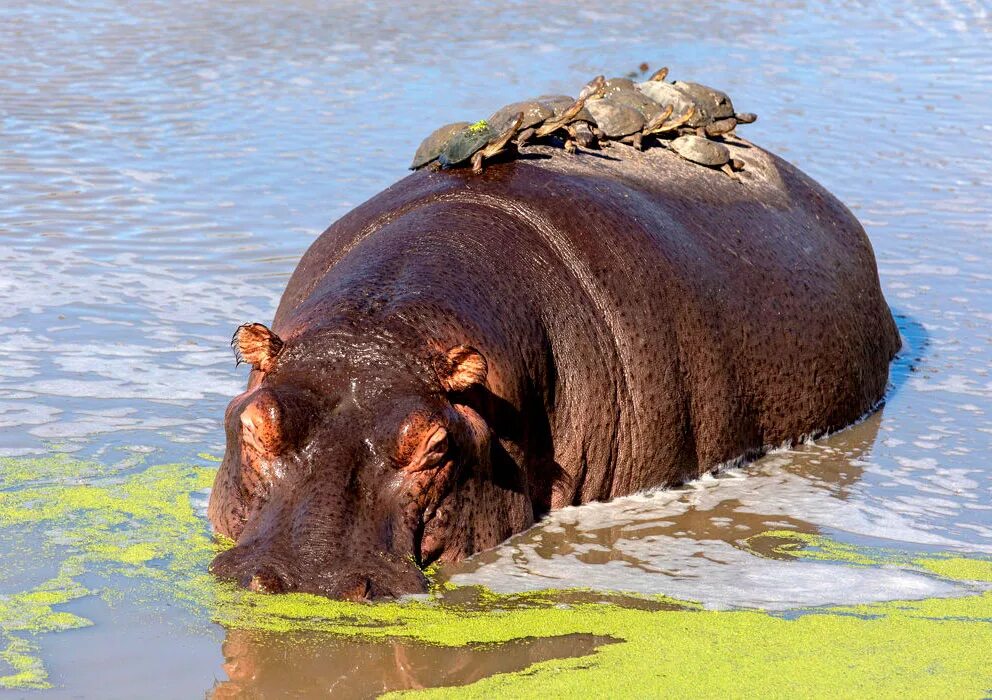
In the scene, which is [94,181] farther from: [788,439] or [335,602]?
[335,602]

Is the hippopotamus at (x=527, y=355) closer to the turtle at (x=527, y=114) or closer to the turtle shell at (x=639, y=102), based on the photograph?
the turtle at (x=527, y=114)

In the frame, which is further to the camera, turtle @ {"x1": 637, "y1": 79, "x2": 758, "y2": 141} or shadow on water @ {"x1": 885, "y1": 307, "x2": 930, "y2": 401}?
shadow on water @ {"x1": 885, "y1": 307, "x2": 930, "y2": 401}

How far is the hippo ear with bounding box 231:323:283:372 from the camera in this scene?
4883mm

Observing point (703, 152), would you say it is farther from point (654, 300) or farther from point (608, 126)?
point (654, 300)

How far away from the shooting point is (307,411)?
15.4 feet

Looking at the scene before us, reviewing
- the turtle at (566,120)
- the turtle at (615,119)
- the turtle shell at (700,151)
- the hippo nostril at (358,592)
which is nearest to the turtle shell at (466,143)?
the turtle at (566,120)

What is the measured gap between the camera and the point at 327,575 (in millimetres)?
4402

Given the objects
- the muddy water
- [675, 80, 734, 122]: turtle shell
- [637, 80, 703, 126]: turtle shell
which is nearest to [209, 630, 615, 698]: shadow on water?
the muddy water

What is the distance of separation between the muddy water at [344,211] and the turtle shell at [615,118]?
5.33ft

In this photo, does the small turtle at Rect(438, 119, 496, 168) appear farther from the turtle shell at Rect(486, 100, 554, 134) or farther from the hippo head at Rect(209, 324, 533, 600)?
the hippo head at Rect(209, 324, 533, 600)

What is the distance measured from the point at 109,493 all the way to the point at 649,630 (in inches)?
84.1

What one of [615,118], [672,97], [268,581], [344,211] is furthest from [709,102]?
[268,581]

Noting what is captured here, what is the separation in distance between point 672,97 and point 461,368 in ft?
10.0

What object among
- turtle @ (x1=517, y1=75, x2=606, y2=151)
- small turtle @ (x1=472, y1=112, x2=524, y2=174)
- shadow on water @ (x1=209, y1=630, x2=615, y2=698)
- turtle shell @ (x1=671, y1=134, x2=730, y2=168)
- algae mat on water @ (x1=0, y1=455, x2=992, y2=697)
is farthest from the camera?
turtle shell @ (x1=671, y1=134, x2=730, y2=168)
